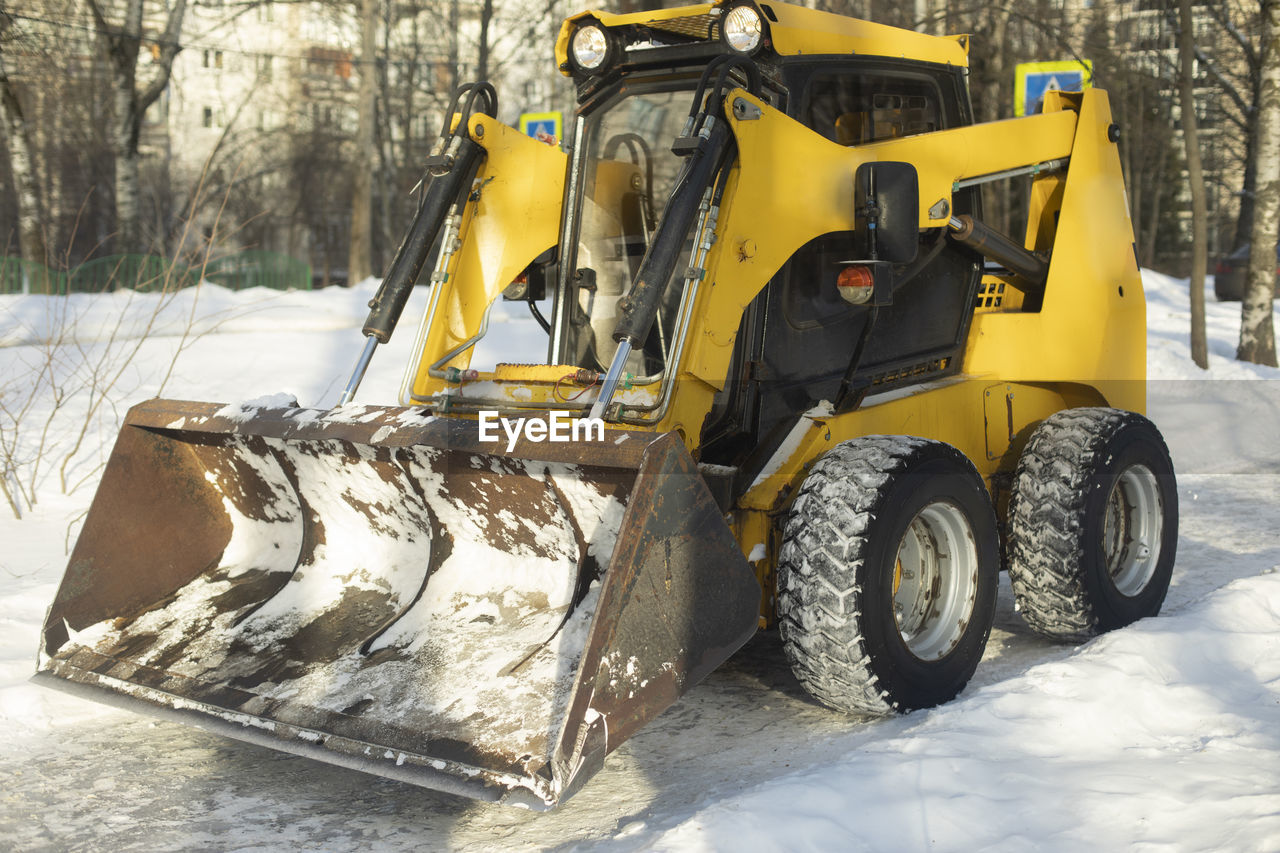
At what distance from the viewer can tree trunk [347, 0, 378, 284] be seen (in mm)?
24703

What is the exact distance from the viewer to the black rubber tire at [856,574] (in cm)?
375

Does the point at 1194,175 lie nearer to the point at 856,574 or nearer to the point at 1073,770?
the point at 856,574

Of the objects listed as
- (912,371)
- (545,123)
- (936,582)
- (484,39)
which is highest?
(484,39)

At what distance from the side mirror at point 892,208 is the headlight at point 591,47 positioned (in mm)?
1148

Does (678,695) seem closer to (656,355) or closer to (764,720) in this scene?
(764,720)

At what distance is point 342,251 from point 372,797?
2084 inches

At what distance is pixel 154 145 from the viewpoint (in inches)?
1905

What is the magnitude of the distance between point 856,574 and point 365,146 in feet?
76.2

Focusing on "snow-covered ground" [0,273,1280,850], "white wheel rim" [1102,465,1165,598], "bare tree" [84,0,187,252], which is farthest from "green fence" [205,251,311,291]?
"white wheel rim" [1102,465,1165,598]

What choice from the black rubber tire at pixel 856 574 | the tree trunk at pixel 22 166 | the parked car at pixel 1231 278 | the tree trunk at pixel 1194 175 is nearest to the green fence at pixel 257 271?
the tree trunk at pixel 22 166

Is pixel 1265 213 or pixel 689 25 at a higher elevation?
pixel 689 25

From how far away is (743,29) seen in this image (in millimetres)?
4281

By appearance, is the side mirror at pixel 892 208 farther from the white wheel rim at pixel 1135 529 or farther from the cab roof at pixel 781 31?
the white wheel rim at pixel 1135 529

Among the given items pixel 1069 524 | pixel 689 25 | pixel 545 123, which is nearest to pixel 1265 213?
pixel 545 123
